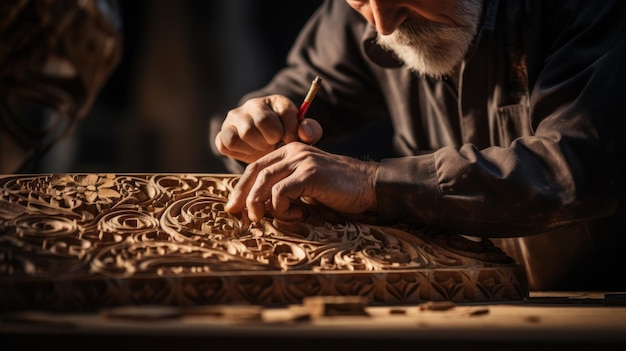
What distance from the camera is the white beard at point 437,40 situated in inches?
75.4

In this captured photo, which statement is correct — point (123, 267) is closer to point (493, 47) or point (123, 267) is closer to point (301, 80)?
point (493, 47)

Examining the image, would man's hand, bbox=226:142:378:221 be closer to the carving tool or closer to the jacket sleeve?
the jacket sleeve

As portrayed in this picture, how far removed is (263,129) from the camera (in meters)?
1.71

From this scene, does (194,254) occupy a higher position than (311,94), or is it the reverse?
(311,94)

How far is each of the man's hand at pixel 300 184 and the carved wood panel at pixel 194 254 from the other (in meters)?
0.03

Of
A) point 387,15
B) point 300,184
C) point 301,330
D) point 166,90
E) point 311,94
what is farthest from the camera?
point 166,90

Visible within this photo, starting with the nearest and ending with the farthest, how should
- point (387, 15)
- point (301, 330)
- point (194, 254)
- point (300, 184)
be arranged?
point (301, 330)
point (194, 254)
point (300, 184)
point (387, 15)

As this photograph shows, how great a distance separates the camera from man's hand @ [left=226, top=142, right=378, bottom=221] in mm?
1501

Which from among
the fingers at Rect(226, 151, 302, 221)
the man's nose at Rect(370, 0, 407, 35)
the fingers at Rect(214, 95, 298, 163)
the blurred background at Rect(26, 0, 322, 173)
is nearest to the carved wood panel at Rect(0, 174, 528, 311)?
the fingers at Rect(226, 151, 302, 221)

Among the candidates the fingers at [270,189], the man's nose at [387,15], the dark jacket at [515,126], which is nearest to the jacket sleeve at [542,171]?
the dark jacket at [515,126]

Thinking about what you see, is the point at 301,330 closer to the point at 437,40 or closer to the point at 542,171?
the point at 542,171

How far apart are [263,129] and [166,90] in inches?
143

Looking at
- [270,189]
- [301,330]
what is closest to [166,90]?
[270,189]

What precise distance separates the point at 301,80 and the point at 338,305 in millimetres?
1461
